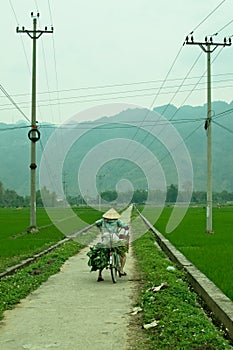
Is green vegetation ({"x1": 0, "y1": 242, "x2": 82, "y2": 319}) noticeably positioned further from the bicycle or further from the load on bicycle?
the bicycle

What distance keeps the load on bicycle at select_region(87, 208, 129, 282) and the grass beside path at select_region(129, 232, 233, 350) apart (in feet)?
3.40

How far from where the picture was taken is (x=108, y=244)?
36.9ft

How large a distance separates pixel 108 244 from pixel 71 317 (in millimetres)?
3656

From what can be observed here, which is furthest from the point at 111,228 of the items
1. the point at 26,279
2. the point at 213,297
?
the point at 213,297

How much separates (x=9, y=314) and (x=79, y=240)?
1670 centimetres

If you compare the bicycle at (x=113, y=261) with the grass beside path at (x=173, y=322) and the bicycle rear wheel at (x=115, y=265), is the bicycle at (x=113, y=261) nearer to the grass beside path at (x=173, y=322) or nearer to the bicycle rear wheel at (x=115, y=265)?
the bicycle rear wheel at (x=115, y=265)

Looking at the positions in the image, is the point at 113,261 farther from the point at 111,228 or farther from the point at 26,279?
the point at 26,279

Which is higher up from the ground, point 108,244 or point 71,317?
point 108,244

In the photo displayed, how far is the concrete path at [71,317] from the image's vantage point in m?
6.29

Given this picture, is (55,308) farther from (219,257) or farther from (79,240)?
(79,240)

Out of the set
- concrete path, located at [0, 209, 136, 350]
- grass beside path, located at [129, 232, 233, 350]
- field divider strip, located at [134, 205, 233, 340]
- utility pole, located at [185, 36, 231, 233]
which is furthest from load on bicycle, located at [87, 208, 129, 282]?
utility pole, located at [185, 36, 231, 233]

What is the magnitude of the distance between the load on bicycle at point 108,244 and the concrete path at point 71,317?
406 mm

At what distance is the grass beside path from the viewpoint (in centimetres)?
584

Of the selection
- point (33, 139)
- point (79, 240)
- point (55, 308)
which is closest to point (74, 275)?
point (55, 308)
